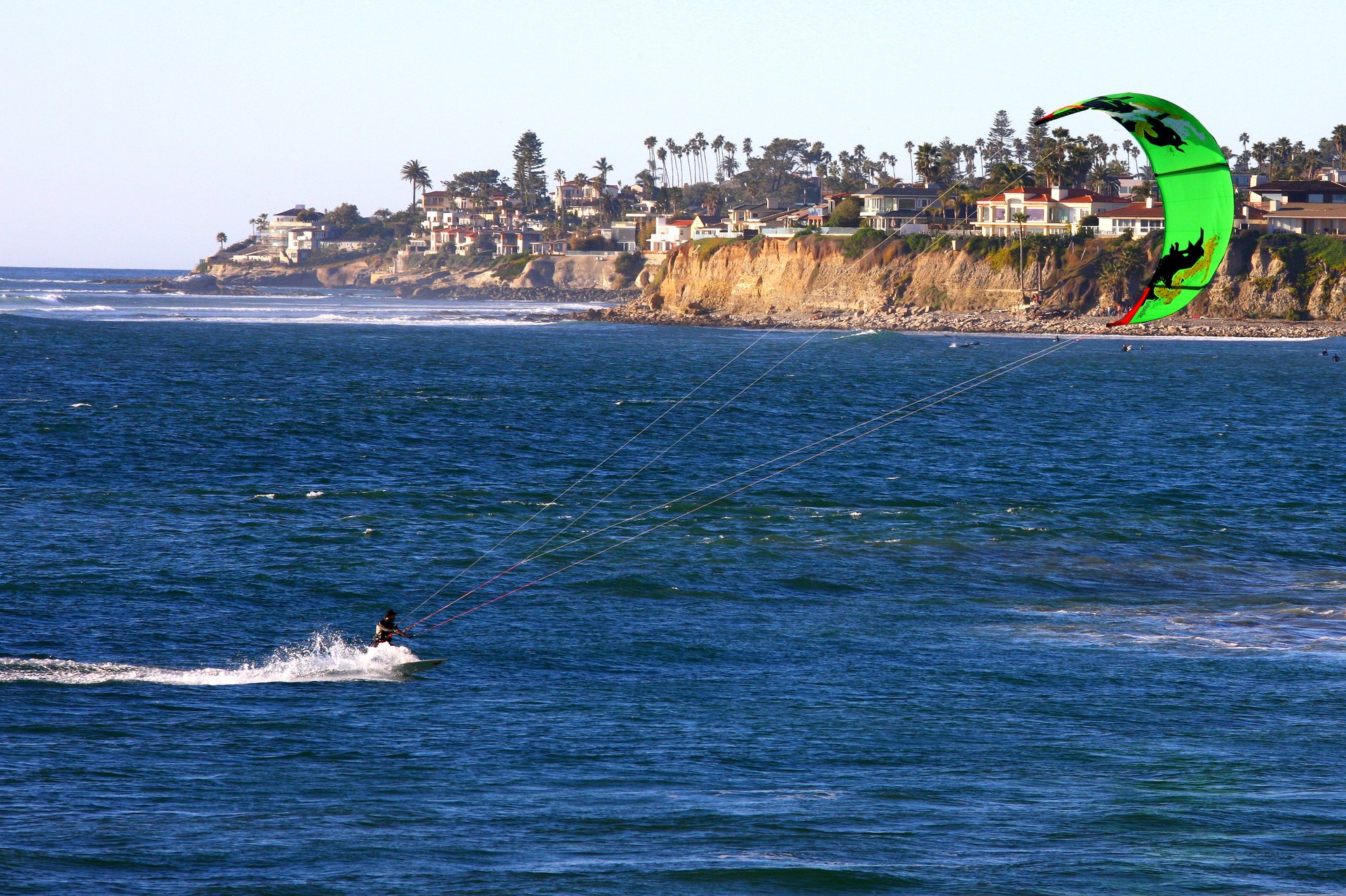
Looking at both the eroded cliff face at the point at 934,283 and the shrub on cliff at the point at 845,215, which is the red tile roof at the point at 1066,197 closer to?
A: the eroded cliff face at the point at 934,283

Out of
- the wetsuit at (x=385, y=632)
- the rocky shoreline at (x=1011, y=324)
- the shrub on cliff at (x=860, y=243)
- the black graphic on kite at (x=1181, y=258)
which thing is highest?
the shrub on cliff at (x=860, y=243)

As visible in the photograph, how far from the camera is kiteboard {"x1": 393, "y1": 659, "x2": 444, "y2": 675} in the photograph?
24656 millimetres

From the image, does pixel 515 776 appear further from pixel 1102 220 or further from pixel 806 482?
pixel 1102 220

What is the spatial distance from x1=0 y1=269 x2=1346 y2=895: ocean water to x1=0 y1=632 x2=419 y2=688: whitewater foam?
113mm

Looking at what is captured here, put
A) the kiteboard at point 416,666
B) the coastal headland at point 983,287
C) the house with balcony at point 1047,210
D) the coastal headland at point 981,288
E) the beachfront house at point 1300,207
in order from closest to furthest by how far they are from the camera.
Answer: the kiteboard at point 416,666 < the coastal headland at point 983,287 < the coastal headland at point 981,288 < the beachfront house at point 1300,207 < the house with balcony at point 1047,210

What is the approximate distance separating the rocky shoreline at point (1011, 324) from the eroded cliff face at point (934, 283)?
0.74 metres

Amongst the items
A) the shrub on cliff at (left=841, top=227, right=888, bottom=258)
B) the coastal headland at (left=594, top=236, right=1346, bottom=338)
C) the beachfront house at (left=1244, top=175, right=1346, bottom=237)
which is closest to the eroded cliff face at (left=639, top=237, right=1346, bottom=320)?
the coastal headland at (left=594, top=236, right=1346, bottom=338)

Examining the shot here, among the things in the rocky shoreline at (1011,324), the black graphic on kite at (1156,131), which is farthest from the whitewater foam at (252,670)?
the rocky shoreline at (1011,324)

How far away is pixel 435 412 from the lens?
2744 inches

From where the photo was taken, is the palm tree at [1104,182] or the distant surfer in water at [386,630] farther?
the palm tree at [1104,182]

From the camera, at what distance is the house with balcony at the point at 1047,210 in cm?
A: 14400

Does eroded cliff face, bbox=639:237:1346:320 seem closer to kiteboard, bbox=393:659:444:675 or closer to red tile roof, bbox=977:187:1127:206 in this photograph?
red tile roof, bbox=977:187:1127:206

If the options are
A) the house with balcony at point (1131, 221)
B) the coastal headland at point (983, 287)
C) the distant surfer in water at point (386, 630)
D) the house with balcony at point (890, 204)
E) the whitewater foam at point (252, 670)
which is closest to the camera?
the whitewater foam at point (252, 670)

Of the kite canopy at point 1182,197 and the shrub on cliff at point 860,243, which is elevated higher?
the shrub on cliff at point 860,243
